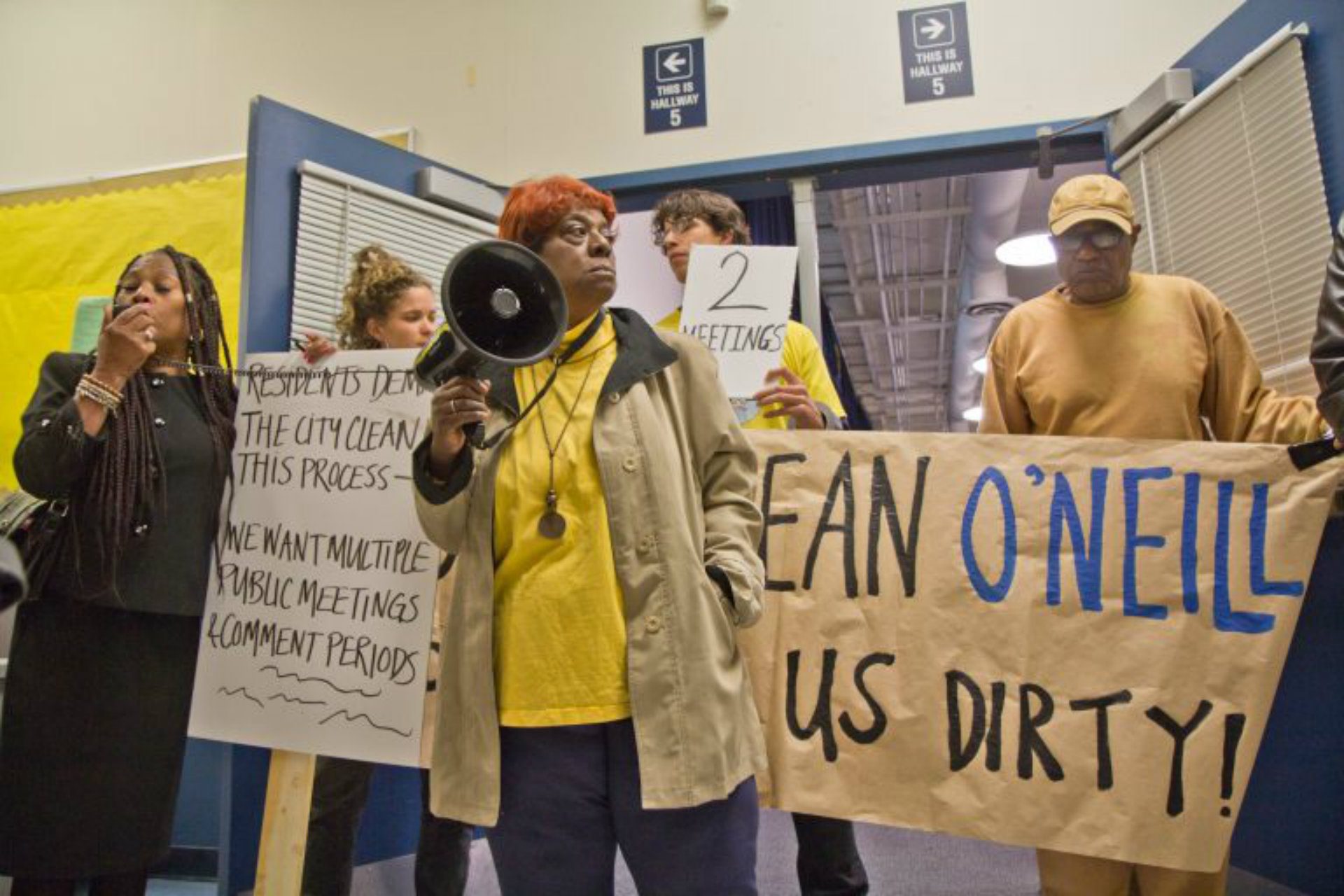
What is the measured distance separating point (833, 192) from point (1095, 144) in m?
3.36

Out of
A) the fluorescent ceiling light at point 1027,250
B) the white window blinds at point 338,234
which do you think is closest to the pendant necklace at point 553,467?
the white window blinds at point 338,234

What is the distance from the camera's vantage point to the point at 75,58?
4273 millimetres

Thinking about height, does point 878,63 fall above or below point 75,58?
below

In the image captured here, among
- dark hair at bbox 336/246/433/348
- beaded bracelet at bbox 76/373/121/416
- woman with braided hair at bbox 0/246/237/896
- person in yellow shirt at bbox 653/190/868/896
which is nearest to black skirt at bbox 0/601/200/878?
woman with braided hair at bbox 0/246/237/896

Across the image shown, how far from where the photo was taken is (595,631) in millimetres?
1302

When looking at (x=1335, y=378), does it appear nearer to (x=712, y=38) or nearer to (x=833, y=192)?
(x=712, y=38)

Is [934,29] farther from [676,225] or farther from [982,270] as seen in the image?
[982,270]

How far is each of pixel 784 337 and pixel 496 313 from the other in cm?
119

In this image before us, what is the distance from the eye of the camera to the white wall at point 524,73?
3492mm

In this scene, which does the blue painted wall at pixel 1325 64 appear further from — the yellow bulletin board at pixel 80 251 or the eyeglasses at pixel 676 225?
the yellow bulletin board at pixel 80 251

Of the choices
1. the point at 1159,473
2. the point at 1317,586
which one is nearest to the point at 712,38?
the point at 1159,473

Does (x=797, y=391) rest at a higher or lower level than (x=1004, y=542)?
higher

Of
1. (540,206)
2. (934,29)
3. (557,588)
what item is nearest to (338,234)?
(540,206)

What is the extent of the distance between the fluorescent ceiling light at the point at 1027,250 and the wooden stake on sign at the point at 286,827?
5128mm
